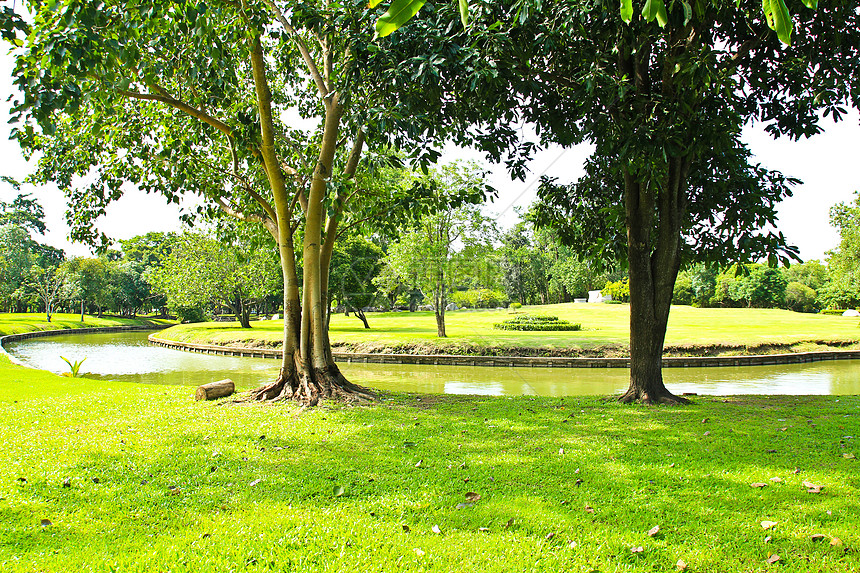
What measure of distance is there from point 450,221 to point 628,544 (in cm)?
2032

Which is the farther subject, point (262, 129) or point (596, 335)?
point (596, 335)

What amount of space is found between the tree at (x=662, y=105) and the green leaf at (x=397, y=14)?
5.21 meters

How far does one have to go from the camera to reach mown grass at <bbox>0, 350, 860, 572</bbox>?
123 inches

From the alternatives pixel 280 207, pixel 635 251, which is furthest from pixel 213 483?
pixel 635 251

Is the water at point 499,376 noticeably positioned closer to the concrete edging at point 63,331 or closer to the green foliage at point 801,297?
the concrete edging at point 63,331

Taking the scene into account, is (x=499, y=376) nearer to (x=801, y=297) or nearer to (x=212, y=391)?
(x=212, y=391)

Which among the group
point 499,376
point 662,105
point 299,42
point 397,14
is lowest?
point 499,376

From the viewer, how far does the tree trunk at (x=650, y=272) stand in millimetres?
8180

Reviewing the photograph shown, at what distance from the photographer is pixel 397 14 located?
3.68ft

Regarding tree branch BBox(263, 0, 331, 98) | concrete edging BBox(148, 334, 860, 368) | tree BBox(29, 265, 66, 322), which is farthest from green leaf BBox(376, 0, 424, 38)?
tree BBox(29, 265, 66, 322)

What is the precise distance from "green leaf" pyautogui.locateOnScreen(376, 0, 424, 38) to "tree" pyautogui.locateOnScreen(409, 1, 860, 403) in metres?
5.21

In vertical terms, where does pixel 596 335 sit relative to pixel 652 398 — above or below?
below

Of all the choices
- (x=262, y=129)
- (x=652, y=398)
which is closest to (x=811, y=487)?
(x=652, y=398)

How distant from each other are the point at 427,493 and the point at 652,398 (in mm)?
5554
